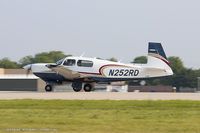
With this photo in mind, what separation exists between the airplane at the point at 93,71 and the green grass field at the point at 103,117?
15761 millimetres

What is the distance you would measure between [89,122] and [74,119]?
91cm

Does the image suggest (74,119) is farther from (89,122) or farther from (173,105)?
(173,105)

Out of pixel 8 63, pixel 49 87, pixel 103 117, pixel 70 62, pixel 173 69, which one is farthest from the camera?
pixel 8 63

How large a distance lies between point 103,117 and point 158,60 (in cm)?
2421

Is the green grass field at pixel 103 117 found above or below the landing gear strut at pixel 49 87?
below

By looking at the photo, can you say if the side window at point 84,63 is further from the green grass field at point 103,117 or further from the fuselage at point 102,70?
the green grass field at point 103,117

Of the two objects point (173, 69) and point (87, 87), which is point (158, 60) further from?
point (173, 69)

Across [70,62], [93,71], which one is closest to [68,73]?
[70,62]

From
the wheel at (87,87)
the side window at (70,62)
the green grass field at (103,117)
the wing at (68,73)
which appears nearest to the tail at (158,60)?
the wheel at (87,87)

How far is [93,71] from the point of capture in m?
41.1

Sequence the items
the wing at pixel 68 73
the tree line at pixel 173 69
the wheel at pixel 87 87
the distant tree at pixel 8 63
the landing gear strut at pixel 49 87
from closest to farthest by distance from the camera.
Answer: the wing at pixel 68 73
the landing gear strut at pixel 49 87
the wheel at pixel 87 87
the tree line at pixel 173 69
the distant tree at pixel 8 63

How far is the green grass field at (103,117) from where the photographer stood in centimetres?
1509

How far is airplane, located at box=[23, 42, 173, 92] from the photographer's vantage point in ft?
134

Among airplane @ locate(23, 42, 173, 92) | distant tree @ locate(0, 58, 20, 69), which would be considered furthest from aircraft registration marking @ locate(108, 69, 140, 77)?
distant tree @ locate(0, 58, 20, 69)
